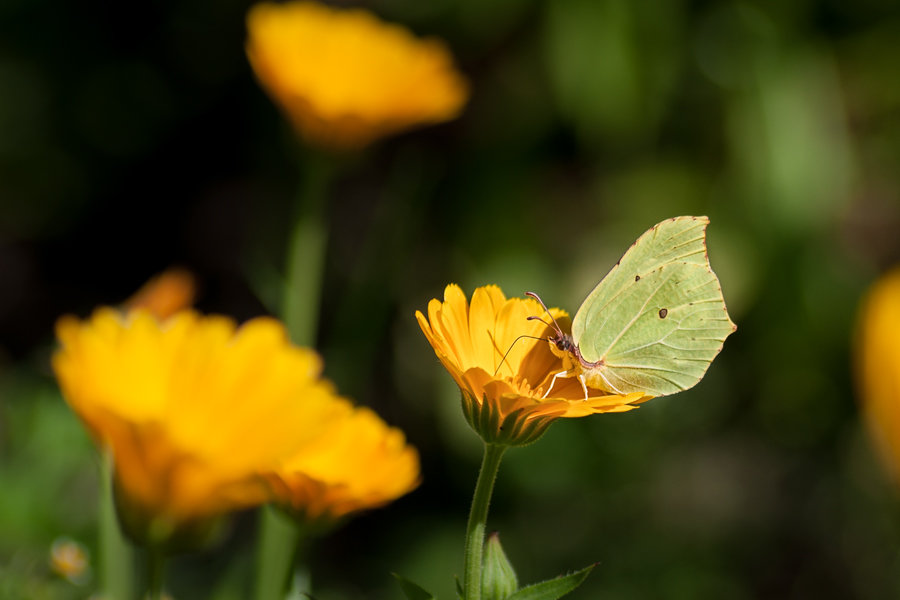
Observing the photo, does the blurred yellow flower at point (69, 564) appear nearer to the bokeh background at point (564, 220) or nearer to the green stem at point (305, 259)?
the green stem at point (305, 259)

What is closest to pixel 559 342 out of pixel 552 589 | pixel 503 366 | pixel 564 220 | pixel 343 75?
pixel 503 366

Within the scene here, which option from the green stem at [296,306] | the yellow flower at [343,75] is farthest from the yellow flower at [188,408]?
the yellow flower at [343,75]

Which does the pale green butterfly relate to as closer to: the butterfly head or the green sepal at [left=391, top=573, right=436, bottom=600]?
the butterfly head

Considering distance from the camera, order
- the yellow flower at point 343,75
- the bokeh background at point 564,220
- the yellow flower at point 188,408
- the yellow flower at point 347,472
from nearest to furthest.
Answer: the yellow flower at point 188,408
the yellow flower at point 347,472
the yellow flower at point 343,75
the bokeh background at point 564,220

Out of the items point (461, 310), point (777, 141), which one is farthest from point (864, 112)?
point (461, 310)

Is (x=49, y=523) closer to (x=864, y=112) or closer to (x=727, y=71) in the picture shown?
(x=727, y=71)

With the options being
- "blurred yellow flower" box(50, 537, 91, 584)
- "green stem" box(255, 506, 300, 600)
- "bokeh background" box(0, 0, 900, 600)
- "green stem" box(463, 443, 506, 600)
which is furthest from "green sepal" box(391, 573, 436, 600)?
"bokeh background" box(0, 0, 900, 600)

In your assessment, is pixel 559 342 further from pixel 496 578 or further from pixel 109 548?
pixel 109 548
